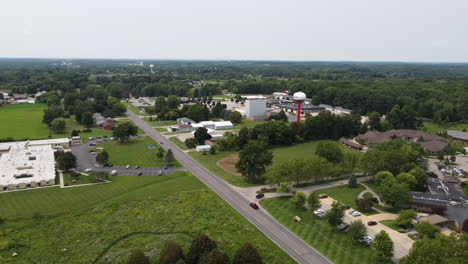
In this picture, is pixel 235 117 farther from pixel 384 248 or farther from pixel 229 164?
pixel 384 248

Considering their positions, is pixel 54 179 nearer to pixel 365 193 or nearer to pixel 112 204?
pixel 112 204

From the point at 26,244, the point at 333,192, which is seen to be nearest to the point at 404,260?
the point at 333,192

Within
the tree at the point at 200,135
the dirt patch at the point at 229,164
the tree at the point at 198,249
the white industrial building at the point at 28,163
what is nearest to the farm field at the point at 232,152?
the dirt patch at the point at 229,164

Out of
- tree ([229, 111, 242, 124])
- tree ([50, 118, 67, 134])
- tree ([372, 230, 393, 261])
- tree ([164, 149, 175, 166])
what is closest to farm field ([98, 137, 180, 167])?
tree ([164, 149, 175, 166])

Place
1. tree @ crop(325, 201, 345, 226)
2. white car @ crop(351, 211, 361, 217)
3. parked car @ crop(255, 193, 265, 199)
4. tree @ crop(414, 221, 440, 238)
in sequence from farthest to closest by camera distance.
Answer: parked car @ crop(255, 193, 265, 199)
white car @ crop(351, 211, 361, 217)
tree @ crop(325, 201, 345, 226)
tree @ crop(414, 221, 440, 238)

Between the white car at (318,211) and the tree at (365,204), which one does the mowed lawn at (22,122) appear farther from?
the tree at (365,204)

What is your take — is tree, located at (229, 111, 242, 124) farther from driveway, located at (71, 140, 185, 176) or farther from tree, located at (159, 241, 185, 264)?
tree, located at (159, 241, 185, 264)
